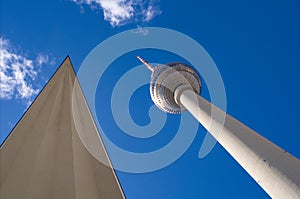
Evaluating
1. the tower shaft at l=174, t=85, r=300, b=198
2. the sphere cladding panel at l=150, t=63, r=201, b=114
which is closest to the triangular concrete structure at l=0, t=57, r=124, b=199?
the tower shaft at l=174, t=85, r=300, b=198

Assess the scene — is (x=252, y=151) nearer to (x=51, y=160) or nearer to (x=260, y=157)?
(x=260, y=157)

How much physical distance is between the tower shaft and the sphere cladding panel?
1579 cm

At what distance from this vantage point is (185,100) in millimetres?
37250

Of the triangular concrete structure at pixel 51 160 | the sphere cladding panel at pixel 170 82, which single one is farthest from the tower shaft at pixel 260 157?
the sphere cladding panel at pixel 170 82

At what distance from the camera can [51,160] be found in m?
5.78

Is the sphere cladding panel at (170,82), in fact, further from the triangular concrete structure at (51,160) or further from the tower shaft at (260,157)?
the triangular concrete structure at (51,160)

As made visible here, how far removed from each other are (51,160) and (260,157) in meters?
15.8

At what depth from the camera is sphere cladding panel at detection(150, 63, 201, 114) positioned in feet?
147

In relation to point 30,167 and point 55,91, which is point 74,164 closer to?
point 30,167

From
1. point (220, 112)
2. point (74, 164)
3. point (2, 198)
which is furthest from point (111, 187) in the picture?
point (220, 112)

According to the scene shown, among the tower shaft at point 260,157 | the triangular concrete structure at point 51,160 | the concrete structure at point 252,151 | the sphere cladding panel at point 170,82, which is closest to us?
A: the triangular concrete structure at point 51,160

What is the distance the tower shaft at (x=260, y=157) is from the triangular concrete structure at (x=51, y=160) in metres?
12.1

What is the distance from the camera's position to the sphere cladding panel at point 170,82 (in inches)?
1761

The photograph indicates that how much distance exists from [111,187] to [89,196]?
0.54 m
